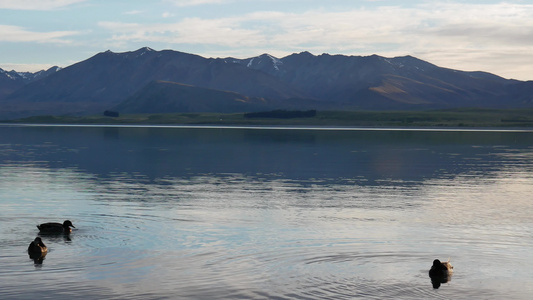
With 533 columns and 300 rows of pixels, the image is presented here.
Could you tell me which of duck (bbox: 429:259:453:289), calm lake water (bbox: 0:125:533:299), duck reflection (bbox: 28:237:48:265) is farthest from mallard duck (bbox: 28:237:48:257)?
duck (bbox: 429:259:453:289)

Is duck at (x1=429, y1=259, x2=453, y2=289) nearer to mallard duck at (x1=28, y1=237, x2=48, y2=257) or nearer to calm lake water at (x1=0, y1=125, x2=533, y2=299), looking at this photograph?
calm lake water at (x1=0, y1=125, x2=533, y2=299)

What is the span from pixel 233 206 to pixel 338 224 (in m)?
8.01

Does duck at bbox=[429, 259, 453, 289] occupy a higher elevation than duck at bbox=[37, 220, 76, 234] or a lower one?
lower

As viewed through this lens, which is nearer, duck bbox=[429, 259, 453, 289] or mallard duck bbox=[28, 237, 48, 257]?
duck bbox=[429, 259, 453, 289]

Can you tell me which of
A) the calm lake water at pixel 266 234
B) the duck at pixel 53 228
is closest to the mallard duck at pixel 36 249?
the calm lake water at pixel 266 234

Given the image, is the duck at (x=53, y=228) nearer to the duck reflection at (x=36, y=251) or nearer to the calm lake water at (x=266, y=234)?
the calm lake water at (x=266, y=234)

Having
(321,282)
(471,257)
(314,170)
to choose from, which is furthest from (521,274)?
(314,170)

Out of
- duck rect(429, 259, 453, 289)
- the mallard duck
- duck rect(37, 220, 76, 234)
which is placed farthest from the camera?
duck rect(37, 220, 76, 234)

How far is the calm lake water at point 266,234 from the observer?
905 inches

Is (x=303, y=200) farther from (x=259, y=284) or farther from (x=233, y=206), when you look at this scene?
(x=259, y=284)

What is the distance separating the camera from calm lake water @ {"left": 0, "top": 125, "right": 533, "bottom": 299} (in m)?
23.0

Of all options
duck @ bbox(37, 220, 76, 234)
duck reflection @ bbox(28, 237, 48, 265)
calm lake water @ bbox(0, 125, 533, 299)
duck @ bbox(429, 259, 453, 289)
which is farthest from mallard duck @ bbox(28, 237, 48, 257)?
duck @ bbox(429, 259, 453, 289)

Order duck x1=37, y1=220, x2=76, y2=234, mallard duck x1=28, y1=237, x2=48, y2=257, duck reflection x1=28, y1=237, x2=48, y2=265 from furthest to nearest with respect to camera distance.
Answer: duck x1=37, y1=220, x2=76, y2=234, mallard duck x1=28, y1=237, x2=48, y2=257, duck reflection x1=28, y1=237, x2=48, y2=265

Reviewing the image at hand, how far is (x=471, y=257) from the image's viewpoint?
27344 millimetres
